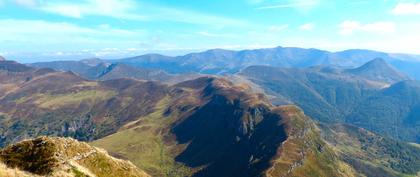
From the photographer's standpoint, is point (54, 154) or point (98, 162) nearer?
point (54, 154)

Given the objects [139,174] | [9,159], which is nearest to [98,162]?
[139,174]

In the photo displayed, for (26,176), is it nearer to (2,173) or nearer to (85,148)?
(2,173)

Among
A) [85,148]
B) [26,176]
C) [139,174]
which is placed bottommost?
[139,174]

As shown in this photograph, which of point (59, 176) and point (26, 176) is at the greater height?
point (26, 176)

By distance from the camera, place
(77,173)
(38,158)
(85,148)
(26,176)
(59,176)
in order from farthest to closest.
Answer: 1. (85,148)
2. (38,158)
3. (77,173)
4. (59,176)
5. (26,176)

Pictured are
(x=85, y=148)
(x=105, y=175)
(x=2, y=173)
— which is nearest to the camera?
(x=2, y=173)

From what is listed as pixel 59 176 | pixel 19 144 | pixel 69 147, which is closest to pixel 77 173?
pixel 59 176
